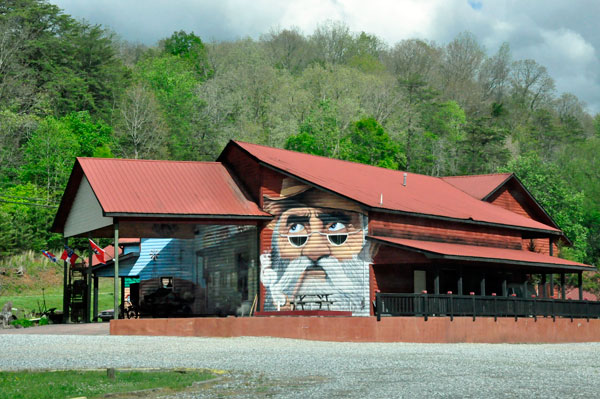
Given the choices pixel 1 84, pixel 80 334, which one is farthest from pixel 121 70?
pixel 80 334

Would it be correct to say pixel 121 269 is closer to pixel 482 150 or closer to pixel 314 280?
pixel 314 280

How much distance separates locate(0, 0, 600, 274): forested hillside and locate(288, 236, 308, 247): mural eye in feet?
90.7

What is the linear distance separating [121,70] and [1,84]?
16601mm

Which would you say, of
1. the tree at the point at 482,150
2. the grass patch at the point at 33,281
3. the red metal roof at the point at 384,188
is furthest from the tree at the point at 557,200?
the grass patch at the point at 33,281

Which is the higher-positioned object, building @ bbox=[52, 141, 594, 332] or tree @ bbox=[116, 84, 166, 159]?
tree @ bbox=[116, 84, 166, 159]

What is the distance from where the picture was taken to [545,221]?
4756 cm

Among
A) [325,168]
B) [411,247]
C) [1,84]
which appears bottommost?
[411,247]

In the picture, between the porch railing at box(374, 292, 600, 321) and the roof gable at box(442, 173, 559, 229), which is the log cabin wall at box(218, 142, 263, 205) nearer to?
the porch railing at box(374, 292, 600, 321)

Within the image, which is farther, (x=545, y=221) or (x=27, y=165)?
(x=27, y=165)

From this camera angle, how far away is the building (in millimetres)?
31172

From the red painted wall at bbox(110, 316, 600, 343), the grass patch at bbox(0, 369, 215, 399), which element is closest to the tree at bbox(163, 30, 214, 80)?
the red painted wall at bbox(110, 316, 600, 343)

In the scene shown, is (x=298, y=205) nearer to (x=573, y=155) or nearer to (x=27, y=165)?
(x=27, y=165)

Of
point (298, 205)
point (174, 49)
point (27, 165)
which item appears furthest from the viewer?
point (174, 49)

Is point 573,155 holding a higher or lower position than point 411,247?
higher
